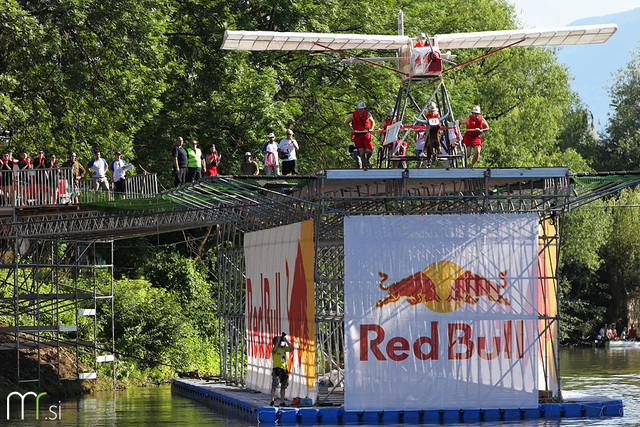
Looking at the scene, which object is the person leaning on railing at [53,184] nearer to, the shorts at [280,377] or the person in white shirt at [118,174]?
the person in white shirt at [118,174]

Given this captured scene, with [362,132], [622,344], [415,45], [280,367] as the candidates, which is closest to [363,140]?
[362,132]

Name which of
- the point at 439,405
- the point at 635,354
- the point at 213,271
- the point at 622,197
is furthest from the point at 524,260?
the point at 622,197

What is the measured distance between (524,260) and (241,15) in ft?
68.3

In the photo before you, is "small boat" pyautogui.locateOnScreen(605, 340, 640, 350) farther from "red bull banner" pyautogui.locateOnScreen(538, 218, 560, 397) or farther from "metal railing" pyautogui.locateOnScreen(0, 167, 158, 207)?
"metal railing" pyautogui.locateOnScreen(0, 167, 158, 207)

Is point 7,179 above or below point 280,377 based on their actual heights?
above

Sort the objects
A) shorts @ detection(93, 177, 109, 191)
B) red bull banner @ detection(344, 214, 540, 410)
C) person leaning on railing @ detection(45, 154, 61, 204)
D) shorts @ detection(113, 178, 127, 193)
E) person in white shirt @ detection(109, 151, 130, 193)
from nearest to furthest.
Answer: red bull banner @ detection(344, 214, 540, 410), person leaning on railing @ detection(45, 154, 61, 204), shorts @ detection(93, 177, 109, 191), person in white shirt @ detection(109, 151, 130, 193), shorts @ detection(113, 178, 127, 193)

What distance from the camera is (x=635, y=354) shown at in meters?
51.3

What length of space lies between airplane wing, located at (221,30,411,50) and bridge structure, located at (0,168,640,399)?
3.36 m

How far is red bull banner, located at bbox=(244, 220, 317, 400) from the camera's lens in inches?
894

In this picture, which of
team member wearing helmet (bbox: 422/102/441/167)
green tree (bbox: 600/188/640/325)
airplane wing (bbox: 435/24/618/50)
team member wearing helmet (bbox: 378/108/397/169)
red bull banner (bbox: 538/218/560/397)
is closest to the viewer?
red bull banner (bbox: 538/218/560/397)

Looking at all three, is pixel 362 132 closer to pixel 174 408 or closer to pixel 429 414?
pixel 429 414

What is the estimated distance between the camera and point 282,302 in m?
25.1

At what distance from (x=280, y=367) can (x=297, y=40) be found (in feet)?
25.6

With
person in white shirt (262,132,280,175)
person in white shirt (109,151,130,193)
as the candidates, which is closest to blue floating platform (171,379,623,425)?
person in white shirt (262,132,280,175)
